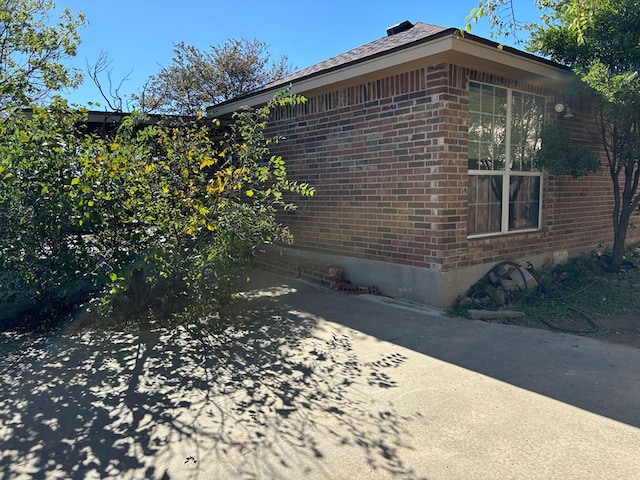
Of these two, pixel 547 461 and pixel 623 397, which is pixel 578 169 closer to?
pixel 623 397

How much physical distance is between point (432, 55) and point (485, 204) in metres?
2.38

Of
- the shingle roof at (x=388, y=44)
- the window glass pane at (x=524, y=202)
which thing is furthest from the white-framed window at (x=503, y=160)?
the shingle roof at (x=388, y=44)

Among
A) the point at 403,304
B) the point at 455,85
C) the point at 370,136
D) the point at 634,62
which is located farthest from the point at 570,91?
the point at 403,304

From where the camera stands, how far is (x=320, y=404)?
140 inches

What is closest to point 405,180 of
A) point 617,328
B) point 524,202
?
point 524,202

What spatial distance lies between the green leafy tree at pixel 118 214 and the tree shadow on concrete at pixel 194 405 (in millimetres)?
664

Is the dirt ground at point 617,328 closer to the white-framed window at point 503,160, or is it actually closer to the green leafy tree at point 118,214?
the white-framed window at point 503,160

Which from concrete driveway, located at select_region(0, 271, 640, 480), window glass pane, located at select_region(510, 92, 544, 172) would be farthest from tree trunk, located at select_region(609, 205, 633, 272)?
concrete driveway, located at select_region(0, 271, 640, 480)

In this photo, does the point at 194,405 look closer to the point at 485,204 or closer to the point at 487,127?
the point at 485,204

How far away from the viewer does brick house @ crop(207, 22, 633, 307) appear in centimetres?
609

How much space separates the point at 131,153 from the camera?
16.6ft

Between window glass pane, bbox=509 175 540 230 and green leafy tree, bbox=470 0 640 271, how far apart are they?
1360 millimetres

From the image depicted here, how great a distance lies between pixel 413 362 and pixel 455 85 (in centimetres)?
372

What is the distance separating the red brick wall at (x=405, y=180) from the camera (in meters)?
6.11
